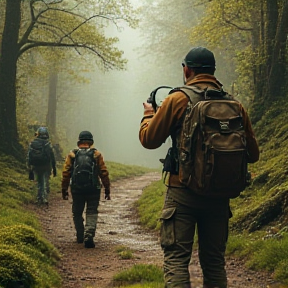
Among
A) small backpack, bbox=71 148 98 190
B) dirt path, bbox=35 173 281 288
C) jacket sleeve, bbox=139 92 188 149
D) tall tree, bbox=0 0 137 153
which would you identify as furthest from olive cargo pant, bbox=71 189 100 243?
tall tree, bbox=0 0 137 153

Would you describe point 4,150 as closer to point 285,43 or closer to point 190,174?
point 285,43

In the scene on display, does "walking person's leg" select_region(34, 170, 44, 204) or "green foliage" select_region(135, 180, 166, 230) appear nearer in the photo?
"green foliage" select_region(135, 180, 166, 230)

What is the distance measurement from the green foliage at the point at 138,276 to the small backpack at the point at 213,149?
2941 mm

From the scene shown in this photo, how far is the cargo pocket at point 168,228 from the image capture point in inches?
161

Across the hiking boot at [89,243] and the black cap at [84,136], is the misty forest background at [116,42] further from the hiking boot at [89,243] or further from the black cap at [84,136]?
the hiking boot at [89,243]

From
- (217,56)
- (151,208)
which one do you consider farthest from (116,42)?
(217,56)

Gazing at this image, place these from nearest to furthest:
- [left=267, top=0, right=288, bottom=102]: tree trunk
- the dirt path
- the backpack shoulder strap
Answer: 1. the backpack shoulder strap
2. the dirt path
3. [left=267, top=0, right=288, bottom=102]: tree trunk

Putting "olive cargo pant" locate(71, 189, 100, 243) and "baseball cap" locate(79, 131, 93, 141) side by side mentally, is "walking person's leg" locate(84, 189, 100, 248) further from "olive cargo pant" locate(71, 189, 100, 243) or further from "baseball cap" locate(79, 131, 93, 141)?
"baseball cap" locate(79, 131, 93, 141)

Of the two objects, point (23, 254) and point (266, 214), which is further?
point (266, 214)

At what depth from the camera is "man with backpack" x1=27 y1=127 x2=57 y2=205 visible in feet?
45.1

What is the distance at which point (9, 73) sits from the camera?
58.7ft

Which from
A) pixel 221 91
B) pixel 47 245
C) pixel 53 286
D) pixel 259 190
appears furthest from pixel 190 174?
pixel 259 190

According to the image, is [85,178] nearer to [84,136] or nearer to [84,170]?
[84,170]

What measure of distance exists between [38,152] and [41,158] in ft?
0.68
